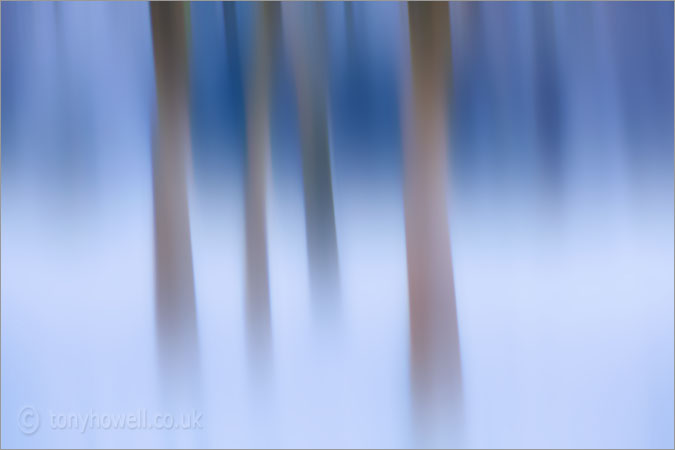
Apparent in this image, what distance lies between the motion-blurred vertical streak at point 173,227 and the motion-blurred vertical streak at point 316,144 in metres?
0.26

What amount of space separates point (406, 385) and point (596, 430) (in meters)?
0.44

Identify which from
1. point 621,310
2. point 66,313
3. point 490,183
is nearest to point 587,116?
point 490,183

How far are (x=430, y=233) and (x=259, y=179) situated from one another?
1.30 feet

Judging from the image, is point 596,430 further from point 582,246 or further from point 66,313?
point 66,313

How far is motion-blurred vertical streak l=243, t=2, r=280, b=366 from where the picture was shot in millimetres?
1133

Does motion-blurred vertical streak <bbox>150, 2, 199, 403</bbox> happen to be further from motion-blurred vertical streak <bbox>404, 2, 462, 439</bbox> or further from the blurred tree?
motion-blurred vertical streak <bbox>404, 2, 462, 439</bbox>

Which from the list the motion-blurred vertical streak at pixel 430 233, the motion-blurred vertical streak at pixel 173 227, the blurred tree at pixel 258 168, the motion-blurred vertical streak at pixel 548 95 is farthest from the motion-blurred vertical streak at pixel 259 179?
the motion-blurred vertical streak at pixel 548 95

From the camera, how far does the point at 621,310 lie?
1.16m

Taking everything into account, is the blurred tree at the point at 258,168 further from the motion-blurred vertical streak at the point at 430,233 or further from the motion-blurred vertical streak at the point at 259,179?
the motion-blurred vertical streak at the point at 430,233

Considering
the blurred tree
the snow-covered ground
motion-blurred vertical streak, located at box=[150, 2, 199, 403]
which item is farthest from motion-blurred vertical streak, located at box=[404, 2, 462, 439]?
motion-blurred vertical streak, located at box=[150, 2, 199, 403]

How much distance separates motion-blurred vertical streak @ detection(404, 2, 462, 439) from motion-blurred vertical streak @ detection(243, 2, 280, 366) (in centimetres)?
31

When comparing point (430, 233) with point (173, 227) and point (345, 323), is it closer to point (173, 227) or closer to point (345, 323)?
point (345, 323)

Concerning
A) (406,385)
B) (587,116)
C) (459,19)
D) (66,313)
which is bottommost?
(406,385)

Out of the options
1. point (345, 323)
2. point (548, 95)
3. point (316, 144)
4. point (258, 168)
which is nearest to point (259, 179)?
point (258, 168)
